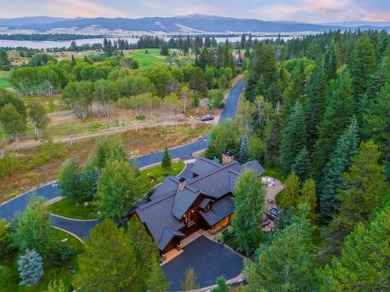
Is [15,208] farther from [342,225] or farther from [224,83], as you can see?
[224,83]

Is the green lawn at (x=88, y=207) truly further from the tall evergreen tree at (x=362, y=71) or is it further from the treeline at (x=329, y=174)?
the tall evergreen tree at (x=362, y=71)

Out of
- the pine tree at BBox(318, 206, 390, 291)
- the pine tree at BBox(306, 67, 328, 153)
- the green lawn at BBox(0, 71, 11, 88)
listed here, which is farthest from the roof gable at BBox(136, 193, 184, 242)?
the green lawn at BBox(0, 71, 11, 88)

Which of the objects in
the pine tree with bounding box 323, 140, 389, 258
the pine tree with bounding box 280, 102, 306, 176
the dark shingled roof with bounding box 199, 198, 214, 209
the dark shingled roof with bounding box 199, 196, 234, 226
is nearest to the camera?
the pine tree with bounding box 323, 140, 389, 258

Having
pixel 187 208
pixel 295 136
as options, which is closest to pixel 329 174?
pixel 295 136

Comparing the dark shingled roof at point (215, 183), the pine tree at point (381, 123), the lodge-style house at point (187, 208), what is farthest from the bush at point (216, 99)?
the pine tree at point (381, 123)

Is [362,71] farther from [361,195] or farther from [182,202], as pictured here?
[182,202]

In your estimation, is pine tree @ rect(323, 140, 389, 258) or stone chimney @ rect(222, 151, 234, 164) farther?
stone chimney @ rect(222, 151, 234, 164)

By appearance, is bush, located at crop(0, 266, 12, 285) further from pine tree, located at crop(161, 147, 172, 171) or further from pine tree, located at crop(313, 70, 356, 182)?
pine tree, located at crop(313, 70, 356, 182)
